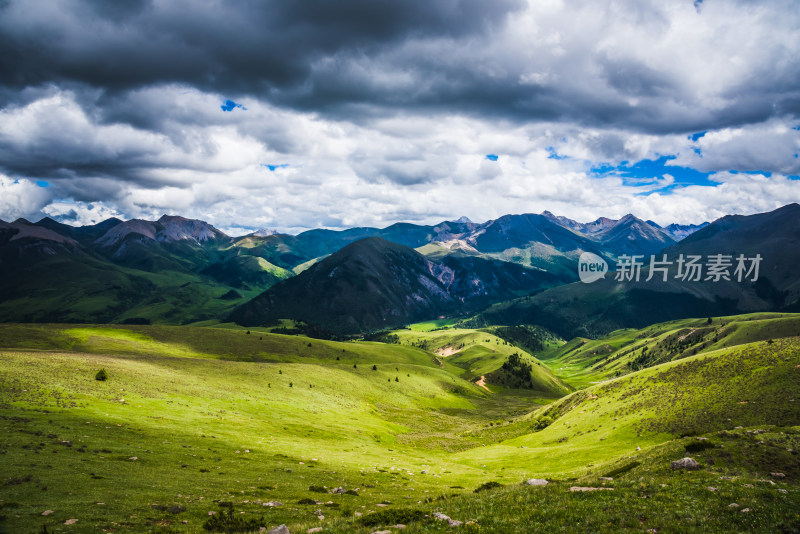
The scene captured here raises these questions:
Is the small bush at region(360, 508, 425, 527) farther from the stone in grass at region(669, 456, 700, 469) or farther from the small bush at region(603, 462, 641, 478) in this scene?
the small bush at region(603, 462, 641, 478)

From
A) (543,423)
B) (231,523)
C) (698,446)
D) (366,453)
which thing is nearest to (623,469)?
(698,446)

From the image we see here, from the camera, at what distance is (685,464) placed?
1342 inches

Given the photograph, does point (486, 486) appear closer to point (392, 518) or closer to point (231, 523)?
point (392, 518)

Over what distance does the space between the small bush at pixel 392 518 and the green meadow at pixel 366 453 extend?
0.40 ft

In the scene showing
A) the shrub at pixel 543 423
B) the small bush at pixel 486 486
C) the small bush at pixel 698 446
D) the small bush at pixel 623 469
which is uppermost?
the small bush at pixel 698 446

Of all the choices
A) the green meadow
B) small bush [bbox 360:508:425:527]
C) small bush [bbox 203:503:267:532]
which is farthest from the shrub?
small bush [bbox 203:503:267:532]

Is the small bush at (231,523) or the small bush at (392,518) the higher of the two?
the small bush at (392,518)

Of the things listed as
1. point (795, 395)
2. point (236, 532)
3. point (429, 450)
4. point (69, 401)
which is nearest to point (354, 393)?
point (429, 450)

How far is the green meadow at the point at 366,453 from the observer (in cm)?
2405

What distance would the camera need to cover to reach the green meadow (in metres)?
24.0

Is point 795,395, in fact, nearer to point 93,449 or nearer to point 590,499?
point 590,499

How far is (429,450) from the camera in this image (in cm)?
8438

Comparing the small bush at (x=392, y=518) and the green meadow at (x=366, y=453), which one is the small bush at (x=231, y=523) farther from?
the small bush at (x=392, y=518)

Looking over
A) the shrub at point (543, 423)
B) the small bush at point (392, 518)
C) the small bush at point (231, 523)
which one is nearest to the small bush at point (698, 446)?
the small bush at point (392, 518)
